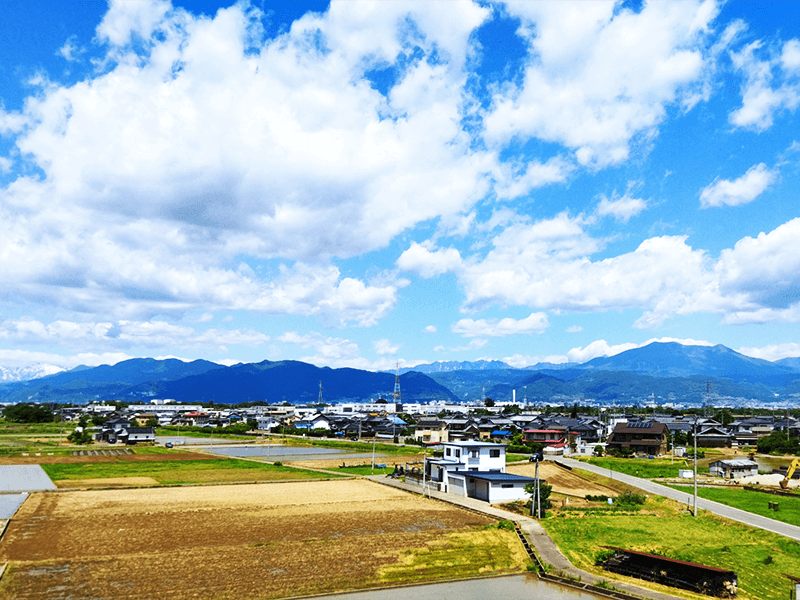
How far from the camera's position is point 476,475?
43062mm

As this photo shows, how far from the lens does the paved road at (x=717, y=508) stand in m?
32.4

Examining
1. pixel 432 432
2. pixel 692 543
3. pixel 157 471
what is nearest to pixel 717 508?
pixel 692 543

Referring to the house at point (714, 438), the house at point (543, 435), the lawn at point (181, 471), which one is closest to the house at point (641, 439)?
the house at point (543, 435)

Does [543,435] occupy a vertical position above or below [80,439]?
above

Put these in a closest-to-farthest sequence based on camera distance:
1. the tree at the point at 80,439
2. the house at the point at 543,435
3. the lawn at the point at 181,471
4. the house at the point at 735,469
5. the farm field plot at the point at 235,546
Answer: the farm field plot at the point at 235,546, the lawn at the point at 181,471, the house at the point at 735,469, the tree at the point at 80,439, the house at the point at 543,435

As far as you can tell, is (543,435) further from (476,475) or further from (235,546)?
(235,546)

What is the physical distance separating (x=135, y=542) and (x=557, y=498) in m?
28.6

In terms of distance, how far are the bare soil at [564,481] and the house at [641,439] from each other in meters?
23.7

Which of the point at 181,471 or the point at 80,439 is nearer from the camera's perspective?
the point at 181,471

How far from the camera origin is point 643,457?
7650cm

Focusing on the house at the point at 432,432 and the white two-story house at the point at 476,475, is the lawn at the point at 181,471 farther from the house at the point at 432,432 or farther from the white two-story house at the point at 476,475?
the house at the point at 432,432

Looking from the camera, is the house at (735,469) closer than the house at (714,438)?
Yes

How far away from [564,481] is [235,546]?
35.0 m

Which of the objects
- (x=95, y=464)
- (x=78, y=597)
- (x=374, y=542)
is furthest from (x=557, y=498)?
(x=95, y=464)
